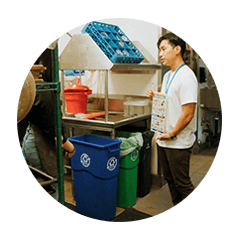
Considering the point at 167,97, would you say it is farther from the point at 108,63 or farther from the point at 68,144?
the point at 68,144

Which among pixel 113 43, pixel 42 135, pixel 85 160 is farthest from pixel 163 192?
pixel 113 43

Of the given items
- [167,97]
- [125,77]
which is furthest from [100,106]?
[167,97]

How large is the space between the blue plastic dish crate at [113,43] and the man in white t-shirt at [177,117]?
393mm

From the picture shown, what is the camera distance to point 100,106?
2264 millimetres

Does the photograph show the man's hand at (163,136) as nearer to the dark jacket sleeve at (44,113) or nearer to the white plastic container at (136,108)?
the white plastic container at (136,108)

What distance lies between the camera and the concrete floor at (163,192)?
1.76 m

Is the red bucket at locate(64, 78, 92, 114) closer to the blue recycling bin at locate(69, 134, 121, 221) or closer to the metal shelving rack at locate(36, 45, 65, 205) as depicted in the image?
the blue recycling bin at locate(69, 134, 121, 221)

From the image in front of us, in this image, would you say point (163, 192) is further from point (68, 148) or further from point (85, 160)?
point (68, 148)

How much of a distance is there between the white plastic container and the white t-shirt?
323mm

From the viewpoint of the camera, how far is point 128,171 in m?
2.07

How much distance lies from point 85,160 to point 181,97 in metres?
0.80

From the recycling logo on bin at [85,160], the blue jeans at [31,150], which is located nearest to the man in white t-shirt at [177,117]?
the recycling logo on bin at [85,160]

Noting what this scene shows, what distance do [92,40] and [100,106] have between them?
544 millimetres

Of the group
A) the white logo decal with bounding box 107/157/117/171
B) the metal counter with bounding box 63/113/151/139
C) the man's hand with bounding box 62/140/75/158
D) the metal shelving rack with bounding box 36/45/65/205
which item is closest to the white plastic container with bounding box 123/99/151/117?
the metal counter with bounding box 63/113/151/139
